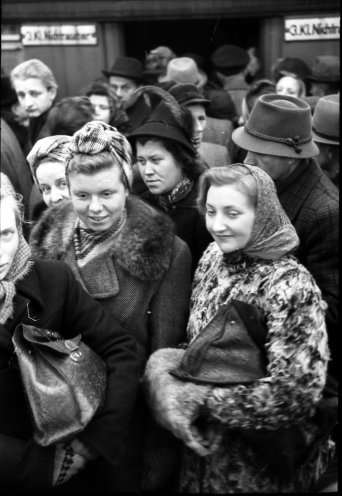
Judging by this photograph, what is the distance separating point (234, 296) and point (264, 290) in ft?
0.43

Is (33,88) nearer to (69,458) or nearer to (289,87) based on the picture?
(289,87)

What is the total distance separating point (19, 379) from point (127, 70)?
543 cm

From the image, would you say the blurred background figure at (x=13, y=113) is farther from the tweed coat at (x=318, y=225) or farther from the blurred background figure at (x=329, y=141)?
the tweed coat at (x=318, y=225)

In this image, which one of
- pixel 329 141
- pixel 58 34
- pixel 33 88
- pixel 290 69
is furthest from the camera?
pixel 58 34

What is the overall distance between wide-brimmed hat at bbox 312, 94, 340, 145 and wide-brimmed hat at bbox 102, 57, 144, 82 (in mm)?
3489

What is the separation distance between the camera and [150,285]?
8.02ft

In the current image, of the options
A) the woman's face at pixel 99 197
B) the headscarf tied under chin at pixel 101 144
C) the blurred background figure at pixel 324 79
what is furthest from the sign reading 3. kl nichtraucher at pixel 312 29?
the woman's face at pixel 99 197

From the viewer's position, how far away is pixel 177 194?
3164 millimetres

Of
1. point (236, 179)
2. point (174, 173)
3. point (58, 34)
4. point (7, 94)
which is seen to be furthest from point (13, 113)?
point (236, 179)

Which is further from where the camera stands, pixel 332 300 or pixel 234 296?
pixel 332 300

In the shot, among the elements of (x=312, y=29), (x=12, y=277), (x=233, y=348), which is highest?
(x=312, y=29)

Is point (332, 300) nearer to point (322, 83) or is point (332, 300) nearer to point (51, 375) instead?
point (51, 375)

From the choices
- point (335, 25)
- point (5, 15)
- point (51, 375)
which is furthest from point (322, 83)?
point (51, 375)

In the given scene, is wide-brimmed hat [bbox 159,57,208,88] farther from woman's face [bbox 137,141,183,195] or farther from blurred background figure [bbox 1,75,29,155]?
woman's face [bbox 137,141,183,195]
